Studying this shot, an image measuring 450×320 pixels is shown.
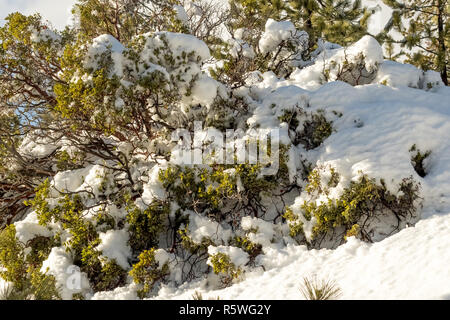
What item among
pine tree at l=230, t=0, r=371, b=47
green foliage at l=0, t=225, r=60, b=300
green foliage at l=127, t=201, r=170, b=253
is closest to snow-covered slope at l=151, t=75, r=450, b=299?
green foliage at l=127, t=201, r=170, b=253

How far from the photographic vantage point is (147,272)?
511 cm

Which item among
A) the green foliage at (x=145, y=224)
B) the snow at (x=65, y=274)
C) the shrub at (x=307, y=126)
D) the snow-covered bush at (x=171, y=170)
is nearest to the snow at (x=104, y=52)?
the snow-covered bush at (x=171, y=170)

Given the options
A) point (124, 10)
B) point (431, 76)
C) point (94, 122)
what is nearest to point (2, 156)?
point (94, 122)

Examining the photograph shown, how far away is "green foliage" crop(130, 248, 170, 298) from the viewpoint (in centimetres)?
502

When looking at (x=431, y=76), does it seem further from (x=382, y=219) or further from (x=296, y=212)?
(x=296, y=212)

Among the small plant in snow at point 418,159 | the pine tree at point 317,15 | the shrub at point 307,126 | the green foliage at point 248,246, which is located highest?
the pine tree at point 317,15

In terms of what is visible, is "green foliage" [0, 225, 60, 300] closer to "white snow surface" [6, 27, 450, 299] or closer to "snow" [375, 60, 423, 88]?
"white snow surface" [6, 27, 450, 299]

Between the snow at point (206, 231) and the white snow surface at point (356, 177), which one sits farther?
the snow at point (206, 231)

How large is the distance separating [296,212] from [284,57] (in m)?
5.51

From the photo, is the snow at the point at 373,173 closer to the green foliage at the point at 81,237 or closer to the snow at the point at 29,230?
the green foliage at the point at 81,237

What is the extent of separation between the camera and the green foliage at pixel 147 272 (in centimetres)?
502

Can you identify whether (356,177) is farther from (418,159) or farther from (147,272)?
(147,272)

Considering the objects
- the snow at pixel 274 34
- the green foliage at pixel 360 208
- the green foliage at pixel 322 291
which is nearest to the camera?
the green foliage at pixel 322 291

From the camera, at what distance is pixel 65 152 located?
7008 millimetres
